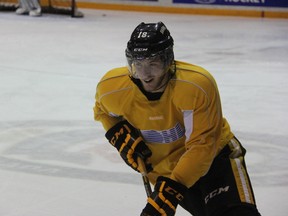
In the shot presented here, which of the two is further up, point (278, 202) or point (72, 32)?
point (278, 202)

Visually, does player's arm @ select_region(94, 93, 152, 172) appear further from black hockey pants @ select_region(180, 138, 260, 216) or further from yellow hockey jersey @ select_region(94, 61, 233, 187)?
black hockey pants @ select_region(180, 138, 260, 216)

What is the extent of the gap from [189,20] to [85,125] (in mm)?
5757

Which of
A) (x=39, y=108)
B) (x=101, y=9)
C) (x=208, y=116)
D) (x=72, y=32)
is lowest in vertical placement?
(x=101, y=9)

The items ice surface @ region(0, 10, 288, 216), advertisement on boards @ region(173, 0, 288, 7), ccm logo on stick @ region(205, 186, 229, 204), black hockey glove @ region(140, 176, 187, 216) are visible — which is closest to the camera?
black hockey glove @ region(140, 176, 187, 216)

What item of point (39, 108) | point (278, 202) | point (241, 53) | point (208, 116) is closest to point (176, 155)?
point (208, 116)

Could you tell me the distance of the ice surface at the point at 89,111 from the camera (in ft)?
8.96

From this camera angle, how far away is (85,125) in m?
3.87

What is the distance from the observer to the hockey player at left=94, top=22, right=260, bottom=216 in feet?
6.27

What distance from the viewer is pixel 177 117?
2.03 metres

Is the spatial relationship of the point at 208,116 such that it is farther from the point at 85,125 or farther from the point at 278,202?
the point at 85,125

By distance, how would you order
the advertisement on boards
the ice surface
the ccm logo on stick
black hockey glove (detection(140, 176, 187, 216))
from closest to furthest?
1. black hockey glove (detection(140, 176, 187, 216))
2. the ccm logo on stick
3. the ice surface
4. the advertisement on boards

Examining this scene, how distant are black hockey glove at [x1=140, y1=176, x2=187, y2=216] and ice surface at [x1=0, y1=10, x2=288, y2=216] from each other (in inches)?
26.5

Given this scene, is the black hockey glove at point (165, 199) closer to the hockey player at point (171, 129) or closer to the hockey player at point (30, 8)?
the hockey player at point (171, 129)

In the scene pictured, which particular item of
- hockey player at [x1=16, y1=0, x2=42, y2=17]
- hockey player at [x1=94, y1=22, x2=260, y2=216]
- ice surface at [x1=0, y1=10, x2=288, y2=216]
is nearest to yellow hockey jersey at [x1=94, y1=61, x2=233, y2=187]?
hockey player at [x1=94, y1=22, x2=260, y2=216]
